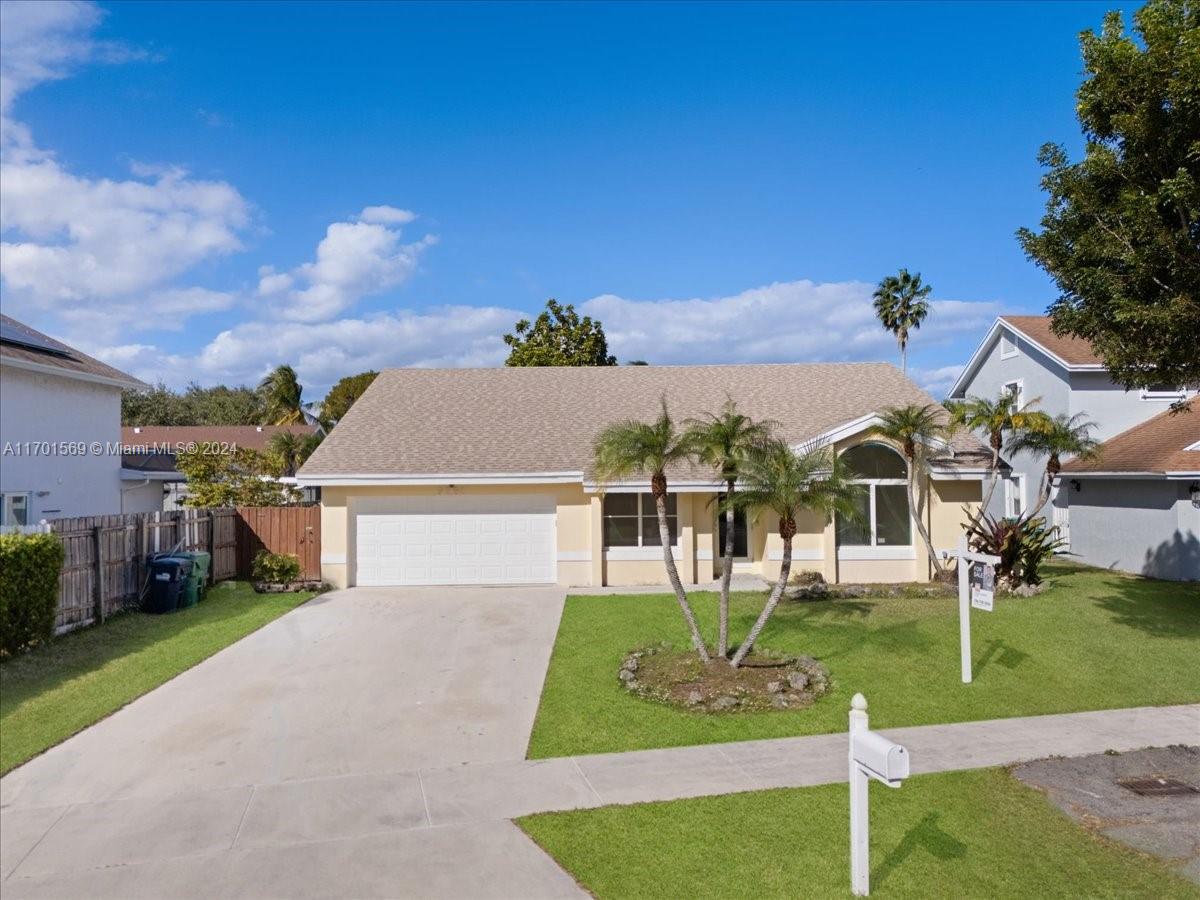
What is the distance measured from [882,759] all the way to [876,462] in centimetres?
1371

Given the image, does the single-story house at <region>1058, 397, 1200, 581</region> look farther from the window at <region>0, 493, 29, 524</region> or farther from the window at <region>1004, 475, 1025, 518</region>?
the window at <region>0, 493, 29, 524</region>

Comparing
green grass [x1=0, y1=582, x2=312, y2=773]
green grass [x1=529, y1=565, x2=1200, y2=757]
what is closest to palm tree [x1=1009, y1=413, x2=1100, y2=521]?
green grass [x1=529, y1=565, x2=1200, y2=757]

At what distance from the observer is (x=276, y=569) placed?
56.5 ft

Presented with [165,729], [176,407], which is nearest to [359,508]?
[165,729]

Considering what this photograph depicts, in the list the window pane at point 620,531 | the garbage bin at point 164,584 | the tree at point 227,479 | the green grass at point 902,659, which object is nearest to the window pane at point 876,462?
the green grass at point 902,659

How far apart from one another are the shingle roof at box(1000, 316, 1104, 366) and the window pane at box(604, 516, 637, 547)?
14184 mm

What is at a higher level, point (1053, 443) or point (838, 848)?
point (1053, 443)

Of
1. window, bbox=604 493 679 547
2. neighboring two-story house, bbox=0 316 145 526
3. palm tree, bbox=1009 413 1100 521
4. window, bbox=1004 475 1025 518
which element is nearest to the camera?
neighboring two-story house, bbox=0 316 145 526

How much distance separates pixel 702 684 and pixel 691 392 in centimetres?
1255

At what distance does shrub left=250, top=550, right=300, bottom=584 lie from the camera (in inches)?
679

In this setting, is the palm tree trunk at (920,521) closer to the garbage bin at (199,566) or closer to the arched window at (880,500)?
the arched window at (880,500)

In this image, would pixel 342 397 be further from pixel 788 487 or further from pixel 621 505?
pixel 788 487

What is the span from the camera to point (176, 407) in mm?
59188

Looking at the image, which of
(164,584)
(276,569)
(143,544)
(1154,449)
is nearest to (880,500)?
(1154,449)
